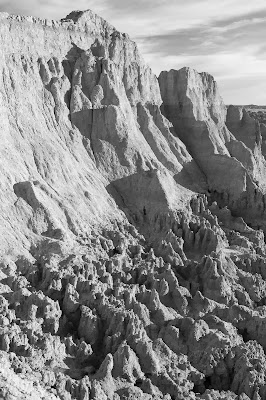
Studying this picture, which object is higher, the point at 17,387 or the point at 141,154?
the point at 141,154

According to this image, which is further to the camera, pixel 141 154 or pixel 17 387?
pixel 141 154

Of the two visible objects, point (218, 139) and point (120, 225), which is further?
point (218, 139)

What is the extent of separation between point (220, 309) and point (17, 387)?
14.3m

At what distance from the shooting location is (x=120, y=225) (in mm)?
38375

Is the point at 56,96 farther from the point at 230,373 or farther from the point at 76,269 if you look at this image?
the point at 230,373

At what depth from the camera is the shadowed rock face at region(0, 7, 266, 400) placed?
84.0ft

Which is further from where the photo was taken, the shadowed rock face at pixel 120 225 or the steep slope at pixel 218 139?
the steep slope at pixel 218 139

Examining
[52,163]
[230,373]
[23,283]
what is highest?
[52,163]

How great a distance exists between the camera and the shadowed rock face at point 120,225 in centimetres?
2559

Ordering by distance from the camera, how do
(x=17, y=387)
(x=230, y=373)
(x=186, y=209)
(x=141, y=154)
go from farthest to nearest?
(x=141, y=154), (x=186, y=209), (x=230, y=373), (x=17, y=387)

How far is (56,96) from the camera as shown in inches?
1647

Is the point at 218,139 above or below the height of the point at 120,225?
above

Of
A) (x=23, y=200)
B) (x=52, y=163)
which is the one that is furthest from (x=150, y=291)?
(x=52, y=163)

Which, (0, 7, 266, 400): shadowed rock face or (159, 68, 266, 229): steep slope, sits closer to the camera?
(0, 7, 266, 400): shadowed rock face
